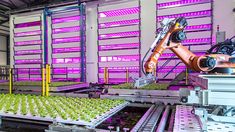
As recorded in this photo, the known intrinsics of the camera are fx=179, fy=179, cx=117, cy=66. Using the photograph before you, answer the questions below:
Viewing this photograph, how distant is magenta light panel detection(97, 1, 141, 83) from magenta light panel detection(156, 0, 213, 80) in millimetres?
1036

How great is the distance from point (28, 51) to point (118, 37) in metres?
5.44

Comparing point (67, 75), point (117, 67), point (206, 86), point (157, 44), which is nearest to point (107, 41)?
point (117, 67)

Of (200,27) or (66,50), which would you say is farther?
(66,50)

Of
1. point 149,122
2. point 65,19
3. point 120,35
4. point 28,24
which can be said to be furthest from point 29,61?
point 149,122

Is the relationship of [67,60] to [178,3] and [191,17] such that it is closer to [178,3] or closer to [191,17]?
[178,3]

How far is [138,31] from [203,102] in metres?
6.16

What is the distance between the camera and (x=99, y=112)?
254cm

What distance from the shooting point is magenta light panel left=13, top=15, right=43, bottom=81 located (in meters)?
9.73

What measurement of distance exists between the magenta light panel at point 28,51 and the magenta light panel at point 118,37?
372 cm

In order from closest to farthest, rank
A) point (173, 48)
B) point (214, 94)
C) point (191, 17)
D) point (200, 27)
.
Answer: point (214, 94) → point (173, 48) → point (200, 27) → point (191, 17)

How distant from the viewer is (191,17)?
677 cm

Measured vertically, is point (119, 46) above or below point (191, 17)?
below

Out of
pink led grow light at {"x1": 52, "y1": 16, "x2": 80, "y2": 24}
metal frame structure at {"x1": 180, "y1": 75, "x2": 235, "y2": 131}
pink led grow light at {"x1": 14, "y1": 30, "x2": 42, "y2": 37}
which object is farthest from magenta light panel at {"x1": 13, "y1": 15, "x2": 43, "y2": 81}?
metal frame structure at {"x1": 180, "y1": 75, "x2": 235, "y2": 131}

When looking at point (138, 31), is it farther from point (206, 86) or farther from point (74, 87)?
point (206, 86)
